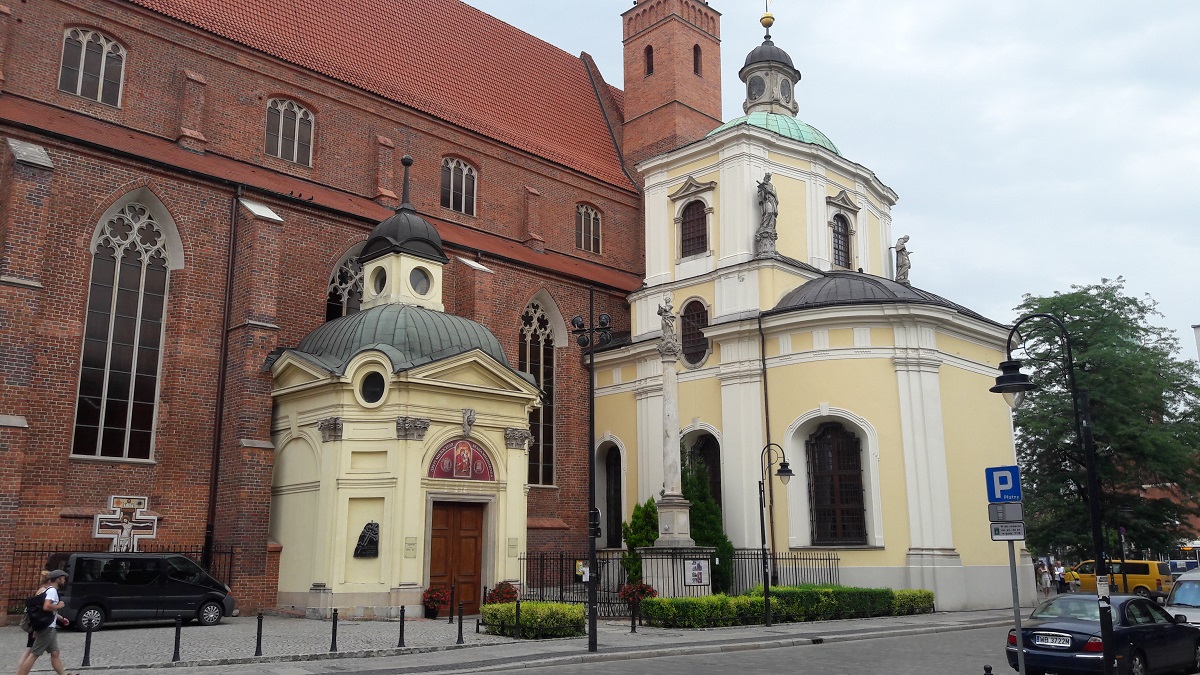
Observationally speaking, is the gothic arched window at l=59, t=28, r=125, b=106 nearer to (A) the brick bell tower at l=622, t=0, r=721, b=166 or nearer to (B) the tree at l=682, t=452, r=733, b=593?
(B) the tree at l=682, t=452, r=733, b=593

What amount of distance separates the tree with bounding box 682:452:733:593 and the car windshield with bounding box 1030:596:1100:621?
11499mm

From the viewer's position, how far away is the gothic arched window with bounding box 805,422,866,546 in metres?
24.8

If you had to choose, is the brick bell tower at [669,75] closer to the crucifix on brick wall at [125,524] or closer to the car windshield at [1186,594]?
the crucifix on brick wall at [125,524]

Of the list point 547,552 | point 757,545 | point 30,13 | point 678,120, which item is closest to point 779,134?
point 678,120

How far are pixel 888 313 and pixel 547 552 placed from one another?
11.3 m

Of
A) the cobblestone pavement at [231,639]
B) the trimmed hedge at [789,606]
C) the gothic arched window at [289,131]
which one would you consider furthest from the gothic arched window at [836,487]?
the gothic arched window at [289,131]

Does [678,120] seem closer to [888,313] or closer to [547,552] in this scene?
[888,313]

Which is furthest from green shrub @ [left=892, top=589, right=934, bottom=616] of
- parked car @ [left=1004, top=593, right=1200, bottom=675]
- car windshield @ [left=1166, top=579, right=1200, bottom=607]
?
parked car @ [left=1004, top=593, right=1200, bottom=675]

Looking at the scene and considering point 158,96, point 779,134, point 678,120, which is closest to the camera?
point 158,96

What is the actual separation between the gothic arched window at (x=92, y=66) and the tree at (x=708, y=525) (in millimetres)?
16823

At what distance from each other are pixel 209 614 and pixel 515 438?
762cm

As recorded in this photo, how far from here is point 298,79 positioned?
26.4 m

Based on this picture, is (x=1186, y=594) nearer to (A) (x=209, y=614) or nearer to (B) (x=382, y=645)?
(B) (x=382, y=645)

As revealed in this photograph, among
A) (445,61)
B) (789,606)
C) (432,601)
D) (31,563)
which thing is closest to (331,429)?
(432,601)
